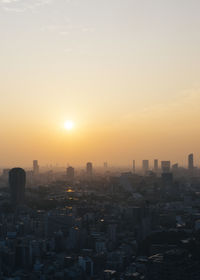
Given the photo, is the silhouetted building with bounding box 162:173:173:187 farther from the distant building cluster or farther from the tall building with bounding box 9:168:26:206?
the tall building with bounding box 9:168:26:206

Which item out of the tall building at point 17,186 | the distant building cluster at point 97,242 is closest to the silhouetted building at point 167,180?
the distant building cluster at point 97,242

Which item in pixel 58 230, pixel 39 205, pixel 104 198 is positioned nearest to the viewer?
pixel 58 230

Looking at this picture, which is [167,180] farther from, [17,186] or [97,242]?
[97,242]

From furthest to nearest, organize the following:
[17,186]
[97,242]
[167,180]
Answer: [167,180]
[17,186]
[97,242]

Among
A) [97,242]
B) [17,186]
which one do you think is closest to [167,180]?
[17,186]

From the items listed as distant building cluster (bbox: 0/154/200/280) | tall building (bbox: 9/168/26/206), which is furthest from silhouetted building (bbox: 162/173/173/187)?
tall building (bbox: 9/168/26/206)

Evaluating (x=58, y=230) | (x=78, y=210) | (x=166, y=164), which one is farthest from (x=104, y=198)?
(x=166, y=164)

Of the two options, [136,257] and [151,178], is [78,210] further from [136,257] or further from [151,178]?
[151,178]

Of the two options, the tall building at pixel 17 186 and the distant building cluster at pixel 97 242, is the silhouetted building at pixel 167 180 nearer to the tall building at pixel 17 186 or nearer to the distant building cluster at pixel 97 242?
the distant building cluster at pixel 97 242
